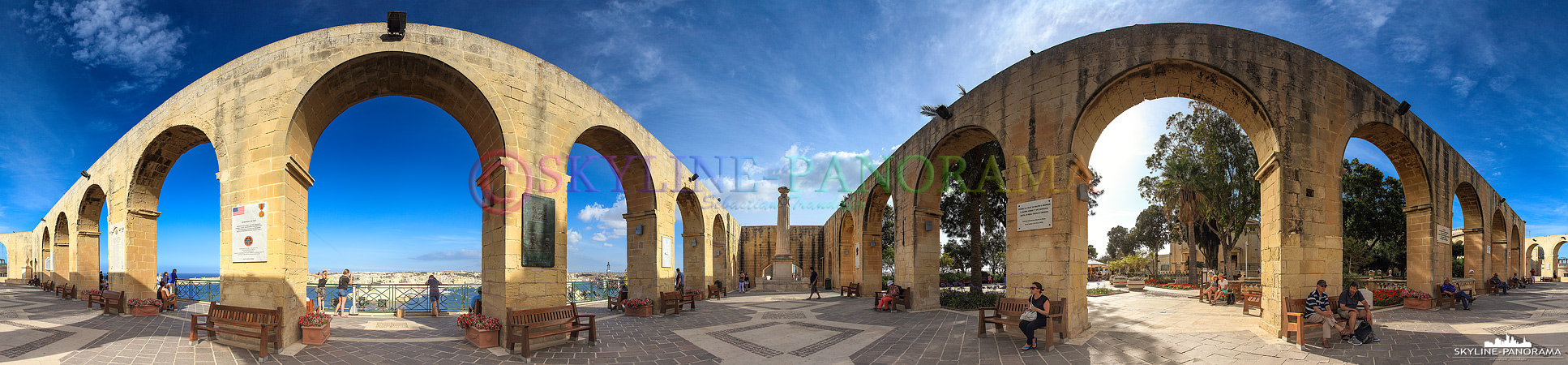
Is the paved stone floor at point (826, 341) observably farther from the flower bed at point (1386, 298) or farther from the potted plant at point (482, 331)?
the flower bed at point (1386, 298)

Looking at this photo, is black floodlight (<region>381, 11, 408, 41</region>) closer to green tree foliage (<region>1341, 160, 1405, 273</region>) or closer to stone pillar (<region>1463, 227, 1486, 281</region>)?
stone pillar (<region>1463, 227, 1486, 281</region>)

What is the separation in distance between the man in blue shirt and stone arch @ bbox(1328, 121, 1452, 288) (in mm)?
519

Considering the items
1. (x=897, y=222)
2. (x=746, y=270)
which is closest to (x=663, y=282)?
(x=897, y=222)

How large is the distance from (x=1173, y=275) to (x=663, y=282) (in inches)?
1070

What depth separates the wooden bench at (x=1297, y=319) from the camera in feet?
24.4

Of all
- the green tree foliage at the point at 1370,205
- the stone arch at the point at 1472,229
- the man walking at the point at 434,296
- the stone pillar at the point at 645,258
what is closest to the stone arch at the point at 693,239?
the stone pillar at the point at 645,258

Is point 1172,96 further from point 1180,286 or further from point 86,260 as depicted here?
point 86,260

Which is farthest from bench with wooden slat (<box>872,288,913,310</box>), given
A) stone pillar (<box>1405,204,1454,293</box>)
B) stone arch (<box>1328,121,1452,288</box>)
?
stone pillar (<box>1405,204,1454,293</box>)

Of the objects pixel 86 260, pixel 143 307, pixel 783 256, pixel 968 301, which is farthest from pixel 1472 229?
pixel 86 260

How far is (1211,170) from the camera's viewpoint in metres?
20.3

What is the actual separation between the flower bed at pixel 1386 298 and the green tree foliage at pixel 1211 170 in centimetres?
844

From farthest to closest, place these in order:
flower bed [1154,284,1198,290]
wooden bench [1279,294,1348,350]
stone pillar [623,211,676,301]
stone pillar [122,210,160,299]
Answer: flower bed [1154,284,1198,290], stone pillar [623,211,676,301], stone pillar [122,210,160,299], wooden bench [1279,294,1348,350]

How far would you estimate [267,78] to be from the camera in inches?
332

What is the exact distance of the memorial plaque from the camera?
872 cm
